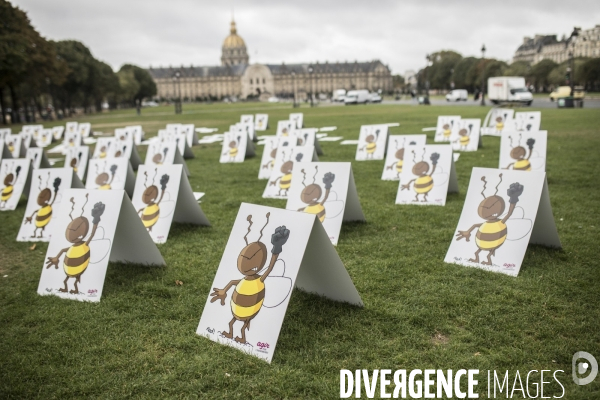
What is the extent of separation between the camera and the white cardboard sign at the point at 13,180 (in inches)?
363

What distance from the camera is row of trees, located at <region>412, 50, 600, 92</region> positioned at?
61469 millimetres

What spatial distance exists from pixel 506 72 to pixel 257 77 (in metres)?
97.4

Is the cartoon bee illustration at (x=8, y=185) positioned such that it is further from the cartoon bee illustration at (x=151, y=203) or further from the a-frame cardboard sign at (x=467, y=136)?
the a-frame cardboard sign at (x=467, y=136)

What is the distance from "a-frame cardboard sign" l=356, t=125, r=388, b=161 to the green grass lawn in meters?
6.21

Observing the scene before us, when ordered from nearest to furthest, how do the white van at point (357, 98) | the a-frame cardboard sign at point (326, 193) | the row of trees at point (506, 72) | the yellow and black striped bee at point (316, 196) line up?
the a-frame cardboard sign at point (326, 193) → the yellow and black striped bee at point (316, 196) → the white van at point (357, 98) → the row of trees at point (506, 72)

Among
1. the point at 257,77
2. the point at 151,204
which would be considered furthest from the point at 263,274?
the point at 257,77

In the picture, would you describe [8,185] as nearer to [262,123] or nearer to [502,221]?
[502,221]

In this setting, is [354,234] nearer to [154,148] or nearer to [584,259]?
[584,259]

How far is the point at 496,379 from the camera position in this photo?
10.5 feet

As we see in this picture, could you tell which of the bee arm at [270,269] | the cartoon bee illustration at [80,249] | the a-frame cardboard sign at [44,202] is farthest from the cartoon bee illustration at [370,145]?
the bee arm at [270,269]

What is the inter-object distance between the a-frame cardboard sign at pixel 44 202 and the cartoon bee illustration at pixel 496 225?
596 cm

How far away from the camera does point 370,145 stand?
42.5ft

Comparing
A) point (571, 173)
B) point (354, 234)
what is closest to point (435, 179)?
point (354, 234)

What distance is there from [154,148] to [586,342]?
928 centimetres
